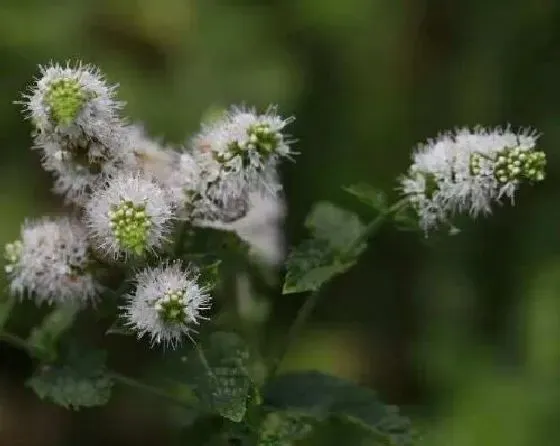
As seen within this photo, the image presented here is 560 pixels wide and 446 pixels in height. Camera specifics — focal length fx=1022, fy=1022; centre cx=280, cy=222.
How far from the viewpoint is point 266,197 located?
1.84 meters

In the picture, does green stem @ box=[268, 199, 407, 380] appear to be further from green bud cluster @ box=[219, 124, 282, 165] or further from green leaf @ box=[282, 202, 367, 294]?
green bud cluster @ box=[219, 124, 282, 165]

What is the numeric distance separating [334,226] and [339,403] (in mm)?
328

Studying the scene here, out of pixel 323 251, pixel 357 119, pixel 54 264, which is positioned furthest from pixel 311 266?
pixel 357 119

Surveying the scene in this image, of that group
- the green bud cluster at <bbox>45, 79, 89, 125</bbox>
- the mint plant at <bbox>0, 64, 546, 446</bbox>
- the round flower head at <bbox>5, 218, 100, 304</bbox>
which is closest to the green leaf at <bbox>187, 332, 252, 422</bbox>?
the mint plant at <bbox>0, 64, 546, 446</bbox>

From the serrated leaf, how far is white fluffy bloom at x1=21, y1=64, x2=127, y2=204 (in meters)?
0.43

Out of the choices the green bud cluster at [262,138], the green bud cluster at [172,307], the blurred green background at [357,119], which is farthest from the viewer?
the blurred green background at [357,119]

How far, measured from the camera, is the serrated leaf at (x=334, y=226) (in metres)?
1.88

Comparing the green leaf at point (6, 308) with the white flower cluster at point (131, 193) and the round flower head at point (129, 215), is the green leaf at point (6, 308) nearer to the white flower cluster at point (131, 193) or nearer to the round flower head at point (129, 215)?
the white flower cluster at point (131, 193)

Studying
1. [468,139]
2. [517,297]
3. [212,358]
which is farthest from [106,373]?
[517,297]

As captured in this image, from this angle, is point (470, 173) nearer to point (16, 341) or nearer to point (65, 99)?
point (65, 99)

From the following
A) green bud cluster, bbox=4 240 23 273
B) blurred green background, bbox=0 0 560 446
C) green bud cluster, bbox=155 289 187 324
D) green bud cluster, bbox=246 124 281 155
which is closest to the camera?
green bud cluster, bbox=155 289 187 324

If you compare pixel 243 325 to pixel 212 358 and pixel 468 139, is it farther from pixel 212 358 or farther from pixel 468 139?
→ pixel 468 139

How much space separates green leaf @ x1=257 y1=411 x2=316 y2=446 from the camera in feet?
5.63

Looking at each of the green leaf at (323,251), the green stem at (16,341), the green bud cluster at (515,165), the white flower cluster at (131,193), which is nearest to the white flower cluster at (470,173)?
the green bud cluster at (515,165)
